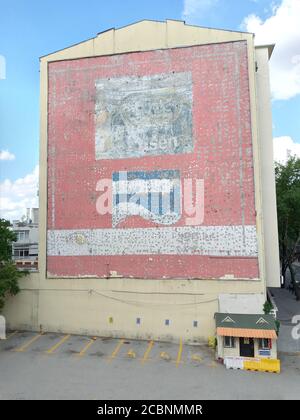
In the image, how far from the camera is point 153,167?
2388 cm

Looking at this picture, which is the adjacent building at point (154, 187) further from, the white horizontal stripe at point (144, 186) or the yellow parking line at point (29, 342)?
the yellow parking line at point (29, 342)

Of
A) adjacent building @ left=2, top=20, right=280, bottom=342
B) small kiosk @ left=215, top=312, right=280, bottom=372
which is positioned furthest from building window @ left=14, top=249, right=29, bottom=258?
small kiosk @ left=215, top=312, right=280, bottom=372

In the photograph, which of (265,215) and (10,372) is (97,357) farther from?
(265,215)

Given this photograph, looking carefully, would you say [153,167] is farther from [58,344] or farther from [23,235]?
[23,235]

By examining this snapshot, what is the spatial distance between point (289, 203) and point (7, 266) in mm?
24699

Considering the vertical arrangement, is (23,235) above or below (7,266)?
above

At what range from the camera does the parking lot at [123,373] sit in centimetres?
1565

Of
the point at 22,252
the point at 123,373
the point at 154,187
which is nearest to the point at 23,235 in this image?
the point at 22,252

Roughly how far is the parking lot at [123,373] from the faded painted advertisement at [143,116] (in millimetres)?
12209

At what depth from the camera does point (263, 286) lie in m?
21.7

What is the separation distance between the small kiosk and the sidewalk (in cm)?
329

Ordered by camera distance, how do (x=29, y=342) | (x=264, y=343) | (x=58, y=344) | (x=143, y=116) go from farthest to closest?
(x=143, y=116), (x=29, y=342), (x=58, y=344), (x=264, y=343)

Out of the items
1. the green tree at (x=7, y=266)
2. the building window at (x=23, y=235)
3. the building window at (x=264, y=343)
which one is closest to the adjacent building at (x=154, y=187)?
the green tree at (x=7, y=266)
